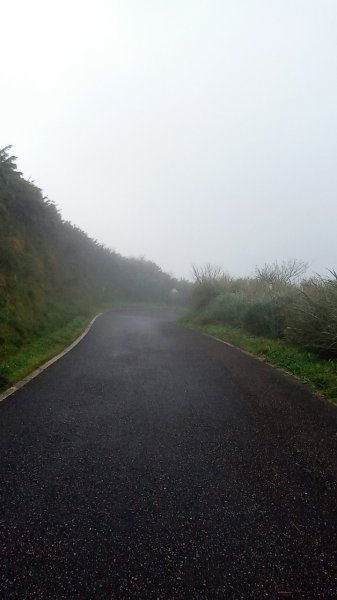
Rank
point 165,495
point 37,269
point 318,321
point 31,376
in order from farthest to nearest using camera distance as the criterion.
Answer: point 37,269, point 318,321, point 31,376, point 165,495

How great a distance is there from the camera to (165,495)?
2791 millimetres

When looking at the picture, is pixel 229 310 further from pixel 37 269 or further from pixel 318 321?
pixel 37 269

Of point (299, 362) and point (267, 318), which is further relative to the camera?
point (267, 318)

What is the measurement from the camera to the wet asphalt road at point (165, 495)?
202cm

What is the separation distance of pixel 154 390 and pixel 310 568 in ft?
12.4

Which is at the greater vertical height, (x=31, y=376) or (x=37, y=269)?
(x=37, y=269)

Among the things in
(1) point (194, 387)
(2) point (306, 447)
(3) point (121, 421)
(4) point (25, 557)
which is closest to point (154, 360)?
(1) point (194, 387)

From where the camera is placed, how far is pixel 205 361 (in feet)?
27.7

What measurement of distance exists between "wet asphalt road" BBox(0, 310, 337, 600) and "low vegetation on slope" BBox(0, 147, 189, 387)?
8.27 feet

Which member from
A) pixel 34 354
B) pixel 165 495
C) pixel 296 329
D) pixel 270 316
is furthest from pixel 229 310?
pixel 165 495

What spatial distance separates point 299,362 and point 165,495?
606 cm

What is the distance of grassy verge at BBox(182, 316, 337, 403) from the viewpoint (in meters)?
6.40

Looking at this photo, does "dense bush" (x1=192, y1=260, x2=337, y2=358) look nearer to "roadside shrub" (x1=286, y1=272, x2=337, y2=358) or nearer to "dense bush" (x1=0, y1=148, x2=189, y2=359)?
"roadside shrub" (x1=286, y1=272, x2=337, y2=358)

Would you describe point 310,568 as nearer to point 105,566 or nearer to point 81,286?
point 105,566
